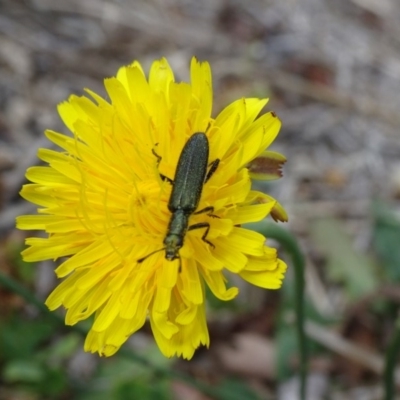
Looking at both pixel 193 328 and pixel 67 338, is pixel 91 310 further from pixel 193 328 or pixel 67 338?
pixel 67 338

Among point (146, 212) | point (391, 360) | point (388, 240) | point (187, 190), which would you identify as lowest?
point (391, 360)

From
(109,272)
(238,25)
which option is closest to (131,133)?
(109,272)

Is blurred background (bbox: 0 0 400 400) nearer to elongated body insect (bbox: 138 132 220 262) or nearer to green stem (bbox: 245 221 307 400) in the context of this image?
green stem (bbox: 245 221 307 400)

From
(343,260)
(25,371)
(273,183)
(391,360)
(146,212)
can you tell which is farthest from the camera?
(273,183)

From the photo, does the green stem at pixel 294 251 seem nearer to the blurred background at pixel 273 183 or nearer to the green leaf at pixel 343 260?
the blurred background at pixel 273 183

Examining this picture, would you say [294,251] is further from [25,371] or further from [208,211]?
[25,371]

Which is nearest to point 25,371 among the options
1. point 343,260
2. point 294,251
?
point 294,251

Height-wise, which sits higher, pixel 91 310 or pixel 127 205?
pixel 127 205
